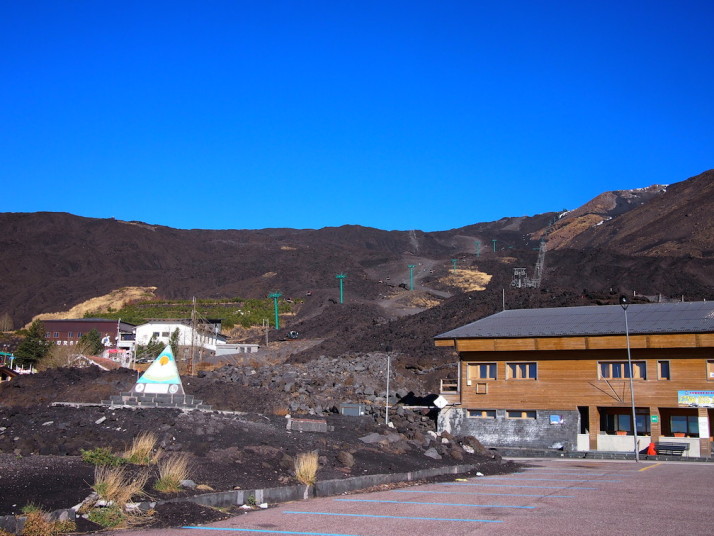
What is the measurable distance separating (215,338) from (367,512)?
76337mm

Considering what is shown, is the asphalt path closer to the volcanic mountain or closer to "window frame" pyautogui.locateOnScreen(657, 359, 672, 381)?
"window frame" pyautogui.locateOnScreen(657, 359, 672, 381)

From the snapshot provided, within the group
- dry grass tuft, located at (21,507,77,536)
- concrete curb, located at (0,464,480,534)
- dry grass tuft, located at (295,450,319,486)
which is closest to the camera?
dry grass tuft, located at (21,507,77,536)

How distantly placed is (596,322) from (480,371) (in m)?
6.13

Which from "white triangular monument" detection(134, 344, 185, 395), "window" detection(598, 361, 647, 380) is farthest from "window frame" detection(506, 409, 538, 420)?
"white triangular monument" detection(134, 344, 185, 395)

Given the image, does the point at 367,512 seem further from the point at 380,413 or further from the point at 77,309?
the point at 77,309

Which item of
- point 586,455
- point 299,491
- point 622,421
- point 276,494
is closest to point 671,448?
point 586,455

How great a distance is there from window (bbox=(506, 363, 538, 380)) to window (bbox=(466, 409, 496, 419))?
191 centimetres

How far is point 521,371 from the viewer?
37.4m

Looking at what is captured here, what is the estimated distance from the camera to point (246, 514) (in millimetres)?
13375

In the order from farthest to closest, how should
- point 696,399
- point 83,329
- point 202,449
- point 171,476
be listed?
point 83,329, point 696,399, point 202,449, point 171,476

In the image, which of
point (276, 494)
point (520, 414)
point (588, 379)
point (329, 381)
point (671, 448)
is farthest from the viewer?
point (329, 381)

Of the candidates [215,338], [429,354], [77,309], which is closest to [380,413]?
[429,354]

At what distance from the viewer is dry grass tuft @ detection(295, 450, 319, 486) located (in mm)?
16062

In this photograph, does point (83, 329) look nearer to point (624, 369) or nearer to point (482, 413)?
point (482, 413)
